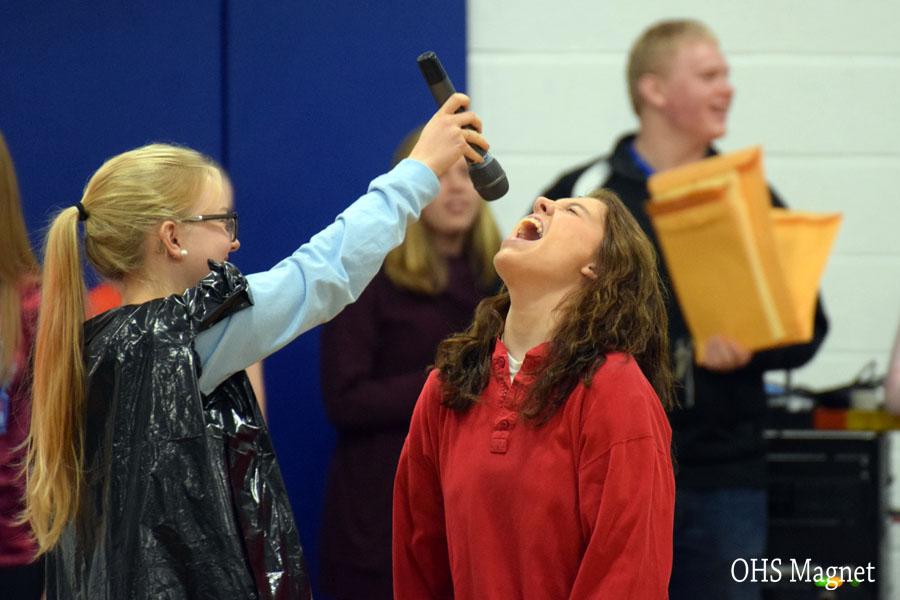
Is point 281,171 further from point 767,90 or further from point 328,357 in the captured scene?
point 767,90

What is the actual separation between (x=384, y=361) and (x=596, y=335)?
1.30 meters

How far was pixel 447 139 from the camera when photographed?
2.04 meters

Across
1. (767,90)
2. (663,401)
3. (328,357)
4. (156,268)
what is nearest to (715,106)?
(767,90)

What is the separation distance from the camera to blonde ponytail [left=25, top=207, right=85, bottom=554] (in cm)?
186

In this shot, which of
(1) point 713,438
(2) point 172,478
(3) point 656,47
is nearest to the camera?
(2) point 172,478

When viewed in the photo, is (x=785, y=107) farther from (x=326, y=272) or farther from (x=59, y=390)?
(x=59, y=390)

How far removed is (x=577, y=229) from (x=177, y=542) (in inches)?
31.9

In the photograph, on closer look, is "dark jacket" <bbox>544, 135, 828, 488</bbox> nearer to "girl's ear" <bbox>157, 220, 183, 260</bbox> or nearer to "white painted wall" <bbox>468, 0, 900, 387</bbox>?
"white painted wall" <bbox>468, 0, 900, 387</bbox>

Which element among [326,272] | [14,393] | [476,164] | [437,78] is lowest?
[14,393]

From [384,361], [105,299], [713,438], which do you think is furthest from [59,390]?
[713,438]

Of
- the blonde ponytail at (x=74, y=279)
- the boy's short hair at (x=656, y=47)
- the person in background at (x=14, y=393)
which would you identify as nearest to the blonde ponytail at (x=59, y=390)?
the blonde ponytail at (x=74, y=279)

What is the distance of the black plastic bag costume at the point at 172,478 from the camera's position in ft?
5.97

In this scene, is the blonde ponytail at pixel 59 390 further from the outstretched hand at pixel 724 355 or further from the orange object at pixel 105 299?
the outstretched hand at pixel 724 355

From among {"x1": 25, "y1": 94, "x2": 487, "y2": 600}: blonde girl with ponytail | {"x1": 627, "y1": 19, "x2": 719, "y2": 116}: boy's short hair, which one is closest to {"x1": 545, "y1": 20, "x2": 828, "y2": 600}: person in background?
{"x1": 627, "y1": 19, "x2": 719, "y2": 116}: boy's short hair
